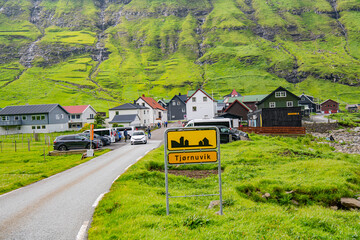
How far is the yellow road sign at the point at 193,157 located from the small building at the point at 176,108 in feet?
343

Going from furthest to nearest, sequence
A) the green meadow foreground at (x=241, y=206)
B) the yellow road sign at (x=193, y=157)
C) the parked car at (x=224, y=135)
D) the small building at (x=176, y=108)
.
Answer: the small building at (x=176, y=108), the parked car at (x=224, y=135), the yellow road sign at (x=193, y=157), the green meadow foreground at (x=241, y=206)

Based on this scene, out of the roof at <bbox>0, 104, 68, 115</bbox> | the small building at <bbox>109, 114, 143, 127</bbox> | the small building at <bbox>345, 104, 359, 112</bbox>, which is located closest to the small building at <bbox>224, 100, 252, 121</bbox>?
the small building at <bbox>109, 114, 143, 127</bbox>

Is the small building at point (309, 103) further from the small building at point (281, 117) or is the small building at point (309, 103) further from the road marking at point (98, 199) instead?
the road marking at point (98, 199)

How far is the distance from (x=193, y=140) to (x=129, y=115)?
71971 mm

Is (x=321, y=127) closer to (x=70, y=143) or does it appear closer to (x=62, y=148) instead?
(x=70, y=143)

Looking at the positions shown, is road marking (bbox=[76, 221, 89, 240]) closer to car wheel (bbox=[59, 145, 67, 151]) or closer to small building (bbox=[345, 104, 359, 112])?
car wheel (bbox=[59, 145, 67, 151])

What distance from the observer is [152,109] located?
91938 millimetres

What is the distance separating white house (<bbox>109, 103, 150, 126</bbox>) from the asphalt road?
60625 mm

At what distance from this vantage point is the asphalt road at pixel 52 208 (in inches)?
290

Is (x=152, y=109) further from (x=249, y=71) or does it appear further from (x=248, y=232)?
(x=249, y=71)

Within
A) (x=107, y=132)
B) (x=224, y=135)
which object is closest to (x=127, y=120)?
(x=107, y=132)

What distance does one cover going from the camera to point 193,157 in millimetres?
7895

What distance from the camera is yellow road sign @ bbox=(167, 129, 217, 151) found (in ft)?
25.9

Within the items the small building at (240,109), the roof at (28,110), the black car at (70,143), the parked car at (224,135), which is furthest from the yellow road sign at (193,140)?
the roof at (28,110)
